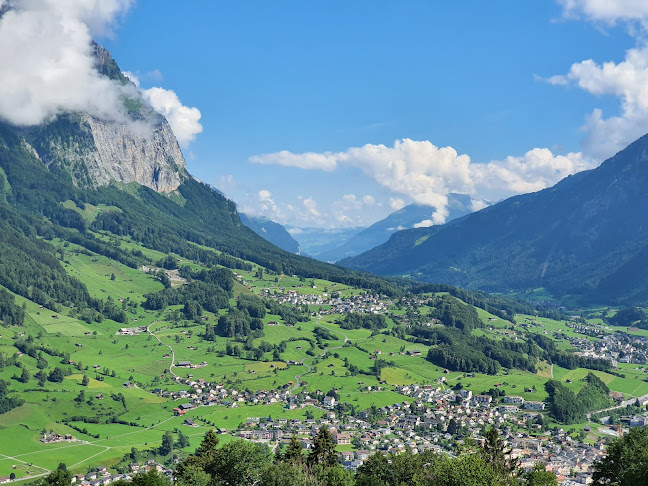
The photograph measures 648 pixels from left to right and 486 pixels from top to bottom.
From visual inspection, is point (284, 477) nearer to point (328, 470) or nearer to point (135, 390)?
point (328, 470)

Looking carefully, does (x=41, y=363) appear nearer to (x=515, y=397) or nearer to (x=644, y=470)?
(x=515, y=397)

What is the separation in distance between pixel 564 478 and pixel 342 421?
174ft

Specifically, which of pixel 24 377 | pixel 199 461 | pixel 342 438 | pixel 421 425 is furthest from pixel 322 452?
pixel 24 377

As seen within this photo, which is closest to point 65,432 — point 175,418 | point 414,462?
point 175,418

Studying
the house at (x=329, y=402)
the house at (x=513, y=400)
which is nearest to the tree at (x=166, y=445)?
the house at (x=329, y=402)

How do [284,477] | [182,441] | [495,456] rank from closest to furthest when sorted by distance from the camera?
[284,477]
[495,456]
[182,441]

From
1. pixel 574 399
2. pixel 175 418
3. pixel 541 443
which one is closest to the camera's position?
pixel 541 443

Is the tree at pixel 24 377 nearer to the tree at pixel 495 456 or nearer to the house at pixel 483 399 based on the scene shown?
the house at pixel 483 399

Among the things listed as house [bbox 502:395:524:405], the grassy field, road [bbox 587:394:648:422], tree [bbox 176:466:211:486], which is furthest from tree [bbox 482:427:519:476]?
road [bbox 587:394:648:422]

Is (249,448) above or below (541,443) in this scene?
above

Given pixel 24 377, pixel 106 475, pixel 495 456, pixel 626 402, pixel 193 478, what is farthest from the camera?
pixel 626 402

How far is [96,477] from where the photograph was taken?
10825 centimetres

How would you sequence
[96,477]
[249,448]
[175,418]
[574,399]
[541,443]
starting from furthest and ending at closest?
[574,399], [175,418], [541,443], [96,477], [249,448]

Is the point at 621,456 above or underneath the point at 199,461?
above
